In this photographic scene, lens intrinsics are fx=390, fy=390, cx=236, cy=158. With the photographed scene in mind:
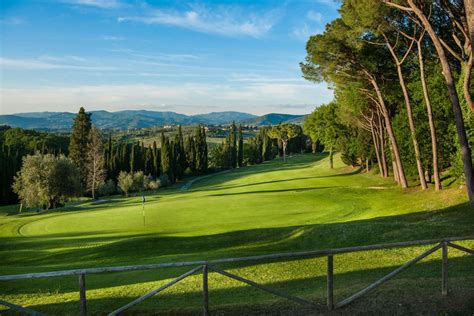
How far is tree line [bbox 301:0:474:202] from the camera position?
78.0 ft

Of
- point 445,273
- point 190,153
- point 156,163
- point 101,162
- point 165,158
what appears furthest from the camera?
point 190,153

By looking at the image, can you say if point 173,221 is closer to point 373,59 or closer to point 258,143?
point 373,59

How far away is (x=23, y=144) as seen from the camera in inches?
4599

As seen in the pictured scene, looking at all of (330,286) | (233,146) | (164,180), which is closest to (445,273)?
(330,286)

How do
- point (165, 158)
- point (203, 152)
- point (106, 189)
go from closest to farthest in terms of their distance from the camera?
point (106, 189)
point (165, 158)
point (203, 152)

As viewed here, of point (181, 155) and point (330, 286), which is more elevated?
point (181, 155)

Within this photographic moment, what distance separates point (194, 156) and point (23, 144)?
5426 cm

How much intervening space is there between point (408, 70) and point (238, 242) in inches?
1064

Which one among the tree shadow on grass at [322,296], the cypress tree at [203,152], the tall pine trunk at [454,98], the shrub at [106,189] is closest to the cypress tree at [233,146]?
the cypress tree at [203,152]

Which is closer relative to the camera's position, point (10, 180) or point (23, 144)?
point (10, 180)

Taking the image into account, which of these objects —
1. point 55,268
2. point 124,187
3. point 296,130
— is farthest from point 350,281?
point 296,130

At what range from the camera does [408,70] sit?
126 feet

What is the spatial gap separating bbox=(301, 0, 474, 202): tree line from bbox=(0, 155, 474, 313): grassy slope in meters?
4.35

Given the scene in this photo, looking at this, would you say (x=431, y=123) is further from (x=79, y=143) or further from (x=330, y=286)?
(x=79, y=143)
